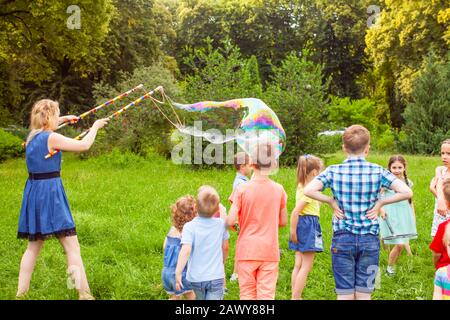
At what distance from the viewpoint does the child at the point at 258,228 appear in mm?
4641

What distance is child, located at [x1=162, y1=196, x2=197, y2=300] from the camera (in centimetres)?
504

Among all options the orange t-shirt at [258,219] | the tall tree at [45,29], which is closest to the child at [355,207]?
the orange t-shirt at [258,219]

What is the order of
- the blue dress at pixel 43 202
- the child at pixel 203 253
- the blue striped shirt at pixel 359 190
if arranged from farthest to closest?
the blue dress at pixel 43 202, the child at pixel 203 253, the blue striped shirt at pixel 359 190

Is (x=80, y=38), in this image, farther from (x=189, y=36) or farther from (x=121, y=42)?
(x=189, y=36)

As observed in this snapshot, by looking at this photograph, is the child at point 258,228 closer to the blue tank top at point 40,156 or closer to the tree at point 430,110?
the blue tank top at point 40,156

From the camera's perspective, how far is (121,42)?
1244 inches

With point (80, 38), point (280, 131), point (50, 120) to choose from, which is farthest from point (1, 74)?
point (50, 120)

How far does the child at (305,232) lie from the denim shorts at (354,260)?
100 cm

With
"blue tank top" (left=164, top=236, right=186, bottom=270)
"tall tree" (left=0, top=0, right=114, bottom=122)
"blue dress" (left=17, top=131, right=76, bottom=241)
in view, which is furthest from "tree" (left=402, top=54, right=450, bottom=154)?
"blue dress" (left=17, top=131, right=76, bottom=241)

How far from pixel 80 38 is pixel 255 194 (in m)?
17.1

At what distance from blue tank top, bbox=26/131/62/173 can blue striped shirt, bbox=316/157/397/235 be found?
2611mm

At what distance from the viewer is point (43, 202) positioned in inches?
212

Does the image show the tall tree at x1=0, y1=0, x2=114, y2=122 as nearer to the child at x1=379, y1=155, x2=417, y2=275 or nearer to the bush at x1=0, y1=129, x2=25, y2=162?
the bush at x1=0, y1=129, x2=25, y2=162

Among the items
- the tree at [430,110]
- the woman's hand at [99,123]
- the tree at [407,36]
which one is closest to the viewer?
the woman's hand at [99,123]
